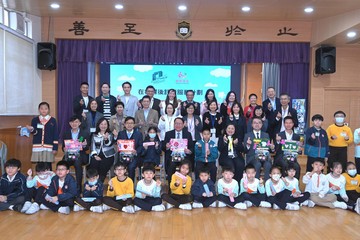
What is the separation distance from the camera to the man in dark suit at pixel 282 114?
19.4 feet

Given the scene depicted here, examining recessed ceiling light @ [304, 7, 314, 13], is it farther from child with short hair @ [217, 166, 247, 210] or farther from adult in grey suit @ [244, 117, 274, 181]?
child with short hair @ [217, 166, 247, 210]

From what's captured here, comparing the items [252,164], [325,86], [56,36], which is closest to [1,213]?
[252,164]

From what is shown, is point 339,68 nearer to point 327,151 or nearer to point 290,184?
point 327,151

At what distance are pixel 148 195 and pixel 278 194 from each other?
1.76 meters

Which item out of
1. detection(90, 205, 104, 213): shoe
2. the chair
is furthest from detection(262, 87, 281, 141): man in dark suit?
the chair

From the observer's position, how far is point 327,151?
5445 mm

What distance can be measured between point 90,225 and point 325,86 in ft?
20.4

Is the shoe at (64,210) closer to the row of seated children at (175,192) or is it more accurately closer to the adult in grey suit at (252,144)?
the row of seated children at (175,192)

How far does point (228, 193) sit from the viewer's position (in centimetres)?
463

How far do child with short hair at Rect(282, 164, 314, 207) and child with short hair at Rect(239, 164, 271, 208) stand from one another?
36cm

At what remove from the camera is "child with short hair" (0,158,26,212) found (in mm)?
4410

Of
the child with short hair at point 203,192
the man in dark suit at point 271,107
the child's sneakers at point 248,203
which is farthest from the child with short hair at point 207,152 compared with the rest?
the man in dark suit at point 271,107

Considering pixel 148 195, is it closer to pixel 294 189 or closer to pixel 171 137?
pixel 171 137

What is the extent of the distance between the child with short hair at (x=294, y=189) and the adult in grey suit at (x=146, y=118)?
2.28 m
